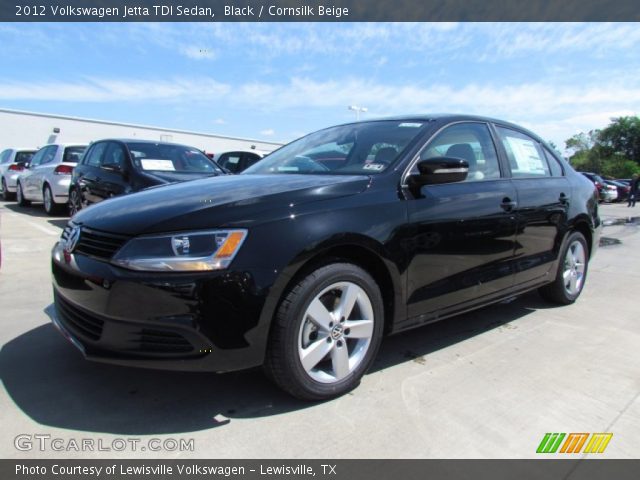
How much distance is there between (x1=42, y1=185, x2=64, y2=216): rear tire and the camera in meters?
9.67

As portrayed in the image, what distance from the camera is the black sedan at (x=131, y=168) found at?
256 inches

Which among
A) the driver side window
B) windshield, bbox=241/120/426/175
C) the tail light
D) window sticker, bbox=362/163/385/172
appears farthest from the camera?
the tail light

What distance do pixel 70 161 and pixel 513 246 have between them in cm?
917

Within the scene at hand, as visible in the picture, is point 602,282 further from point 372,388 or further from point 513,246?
point 372,388

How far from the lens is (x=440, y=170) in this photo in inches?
108

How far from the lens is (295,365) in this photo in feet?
7.53

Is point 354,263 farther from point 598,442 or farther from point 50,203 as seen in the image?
point 50,203

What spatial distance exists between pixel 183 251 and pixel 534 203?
2823 mm

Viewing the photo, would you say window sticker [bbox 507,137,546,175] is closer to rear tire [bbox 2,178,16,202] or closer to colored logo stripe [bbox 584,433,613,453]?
colored logo stripe [bbox 584,433,613,453]

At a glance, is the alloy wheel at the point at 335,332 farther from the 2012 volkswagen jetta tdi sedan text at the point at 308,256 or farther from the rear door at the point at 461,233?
the rear door at the point at 461,233

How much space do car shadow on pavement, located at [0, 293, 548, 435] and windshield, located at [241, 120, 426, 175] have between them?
4.21ft

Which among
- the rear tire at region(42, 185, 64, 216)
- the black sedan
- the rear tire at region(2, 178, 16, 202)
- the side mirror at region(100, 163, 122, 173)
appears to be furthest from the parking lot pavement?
the rear tire at region(2, 178, 16, 202)
